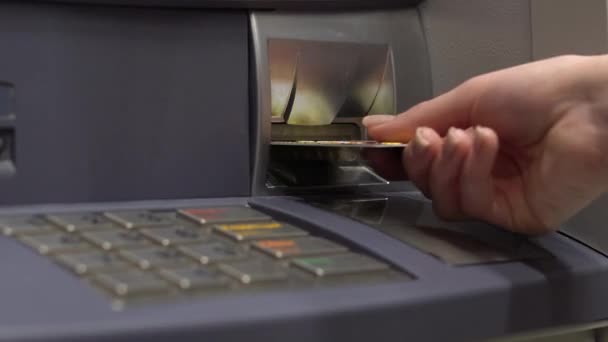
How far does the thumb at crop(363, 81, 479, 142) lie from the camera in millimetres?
688

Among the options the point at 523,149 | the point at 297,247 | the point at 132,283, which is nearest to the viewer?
the point at 132,283

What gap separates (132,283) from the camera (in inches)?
16.9

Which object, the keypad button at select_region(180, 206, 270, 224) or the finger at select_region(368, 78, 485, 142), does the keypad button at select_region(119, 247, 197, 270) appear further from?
the finger at select_region(368, 78, 485, 142)

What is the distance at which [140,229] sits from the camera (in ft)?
1.85

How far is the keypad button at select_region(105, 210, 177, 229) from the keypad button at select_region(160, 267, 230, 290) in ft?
0.40

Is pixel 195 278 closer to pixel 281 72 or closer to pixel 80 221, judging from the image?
pixel 80 221

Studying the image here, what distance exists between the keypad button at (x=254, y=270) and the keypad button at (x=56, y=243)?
11 cm

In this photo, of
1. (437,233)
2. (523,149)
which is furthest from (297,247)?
(523,149)

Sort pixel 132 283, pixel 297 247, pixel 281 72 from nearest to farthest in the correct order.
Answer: pixel 132 283 < pixel 297 247 < pixel 281 72

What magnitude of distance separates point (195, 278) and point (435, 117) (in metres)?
0.35

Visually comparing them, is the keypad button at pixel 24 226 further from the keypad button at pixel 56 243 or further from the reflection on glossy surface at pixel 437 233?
the reflection on glossy surface at pixel 437 233

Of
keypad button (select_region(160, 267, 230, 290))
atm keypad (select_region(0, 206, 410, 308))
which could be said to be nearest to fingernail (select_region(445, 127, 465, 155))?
atm keypad (select_region(0, 206, 410, 308))

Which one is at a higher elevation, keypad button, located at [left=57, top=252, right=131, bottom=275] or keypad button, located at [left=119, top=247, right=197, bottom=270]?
keypad button, located at [left=57, top=252, right=131, bottom=275]

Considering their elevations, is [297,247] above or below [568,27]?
below
